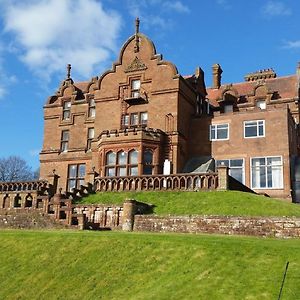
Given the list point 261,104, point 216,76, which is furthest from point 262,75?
point 261,104

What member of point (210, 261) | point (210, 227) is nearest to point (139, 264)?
point (210, 261)

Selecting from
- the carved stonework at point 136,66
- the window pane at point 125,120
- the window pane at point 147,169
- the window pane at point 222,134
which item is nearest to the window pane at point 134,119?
the window pane at point 125,120

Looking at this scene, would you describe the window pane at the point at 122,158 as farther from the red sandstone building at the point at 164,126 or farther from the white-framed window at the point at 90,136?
the white-framed window at the point at 90,136

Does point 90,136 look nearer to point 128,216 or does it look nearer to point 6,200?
point 6,200

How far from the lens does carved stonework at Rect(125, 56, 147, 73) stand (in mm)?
47122

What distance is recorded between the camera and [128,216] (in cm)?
2872

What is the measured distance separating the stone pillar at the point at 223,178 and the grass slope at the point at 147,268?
12.0m

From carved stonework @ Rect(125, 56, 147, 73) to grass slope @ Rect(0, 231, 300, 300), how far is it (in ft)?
85.2

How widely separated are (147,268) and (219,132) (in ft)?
90.4

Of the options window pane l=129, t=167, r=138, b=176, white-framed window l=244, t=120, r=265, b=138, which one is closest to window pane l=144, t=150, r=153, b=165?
window pane l=129, t=167, r=138, b=176

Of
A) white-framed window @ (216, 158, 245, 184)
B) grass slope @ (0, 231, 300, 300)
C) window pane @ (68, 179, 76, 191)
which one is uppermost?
white-framed window @ (216, 158, 245, 184)

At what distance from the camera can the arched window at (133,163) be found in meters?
40.9

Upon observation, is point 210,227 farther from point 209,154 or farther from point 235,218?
point 209,154

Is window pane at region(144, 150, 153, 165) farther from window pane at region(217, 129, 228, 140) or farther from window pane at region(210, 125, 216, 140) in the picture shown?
window pane at region(217, 129, 228, 140)
